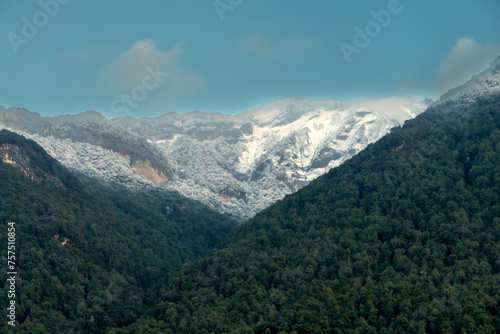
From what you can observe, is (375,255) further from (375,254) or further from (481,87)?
(481,87)

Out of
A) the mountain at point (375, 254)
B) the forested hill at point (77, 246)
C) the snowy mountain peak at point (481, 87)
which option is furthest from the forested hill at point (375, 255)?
the forested hill at point (77, 246)

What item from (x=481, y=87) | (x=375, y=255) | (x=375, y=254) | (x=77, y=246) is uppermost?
(x=77, y=246)

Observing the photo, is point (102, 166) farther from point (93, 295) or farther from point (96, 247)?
point (93, 295)

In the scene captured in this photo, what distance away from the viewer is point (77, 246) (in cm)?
11231

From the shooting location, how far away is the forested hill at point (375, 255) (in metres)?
81.2

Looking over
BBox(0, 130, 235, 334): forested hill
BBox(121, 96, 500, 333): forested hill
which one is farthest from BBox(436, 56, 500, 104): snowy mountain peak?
BBox(0, 130, 235, 334): forested hill

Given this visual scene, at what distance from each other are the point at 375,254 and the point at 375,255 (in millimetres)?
239

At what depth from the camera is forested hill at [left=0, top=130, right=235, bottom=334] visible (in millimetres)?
92500

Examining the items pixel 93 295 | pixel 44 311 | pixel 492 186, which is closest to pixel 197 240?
pixel 93 295

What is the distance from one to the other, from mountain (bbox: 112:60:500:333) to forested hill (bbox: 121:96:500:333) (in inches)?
8.5

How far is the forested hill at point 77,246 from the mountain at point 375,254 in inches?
392

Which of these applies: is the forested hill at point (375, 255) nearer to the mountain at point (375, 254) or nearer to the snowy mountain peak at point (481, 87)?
the mountain at point (375, 254)

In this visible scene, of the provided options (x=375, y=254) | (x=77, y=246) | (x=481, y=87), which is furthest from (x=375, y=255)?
(x=481, y=87)

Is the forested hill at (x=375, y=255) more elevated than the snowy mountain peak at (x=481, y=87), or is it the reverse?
the snowy mountain peak at (x=481, y=87)
